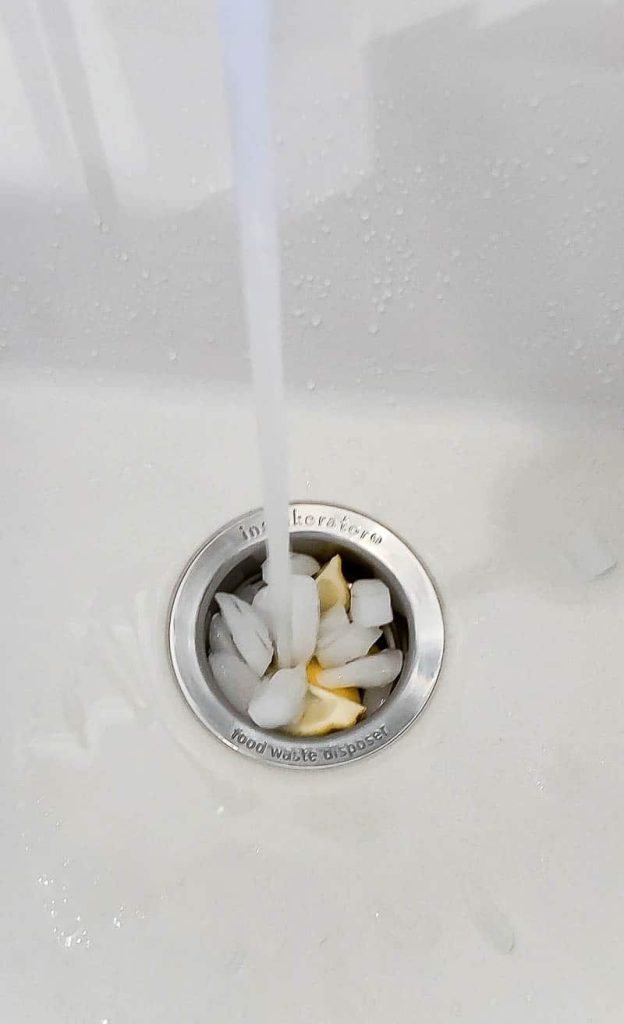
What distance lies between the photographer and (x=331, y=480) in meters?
0.56

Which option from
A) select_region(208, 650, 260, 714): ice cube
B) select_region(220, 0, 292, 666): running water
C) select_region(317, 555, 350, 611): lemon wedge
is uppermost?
select_region(220, 0, 292, 666): running water

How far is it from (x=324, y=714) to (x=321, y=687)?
18mm

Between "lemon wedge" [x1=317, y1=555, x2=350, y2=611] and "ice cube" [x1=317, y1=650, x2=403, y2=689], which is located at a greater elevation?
"lemon wedge" [x1=317, y1=555, x2=350, y2=611]

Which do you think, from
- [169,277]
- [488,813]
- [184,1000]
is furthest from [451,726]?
[169,277]

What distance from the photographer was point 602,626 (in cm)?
52

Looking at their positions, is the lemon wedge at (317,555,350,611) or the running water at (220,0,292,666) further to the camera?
the lemon wedge at (317,555,350,611)

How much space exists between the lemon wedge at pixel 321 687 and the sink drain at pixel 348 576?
2cm

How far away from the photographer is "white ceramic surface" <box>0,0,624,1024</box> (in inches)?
17.0

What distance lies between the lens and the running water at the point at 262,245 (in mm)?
363

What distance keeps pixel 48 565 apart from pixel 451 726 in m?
0.23

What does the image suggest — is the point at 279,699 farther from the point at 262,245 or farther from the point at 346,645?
the point at 262,245

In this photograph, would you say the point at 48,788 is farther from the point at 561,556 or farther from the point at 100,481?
the point at 561,556

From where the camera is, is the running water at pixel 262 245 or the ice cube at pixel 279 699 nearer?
the running water at pixel 262 245

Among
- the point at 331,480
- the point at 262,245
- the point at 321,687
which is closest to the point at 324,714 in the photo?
the point at 321,687
